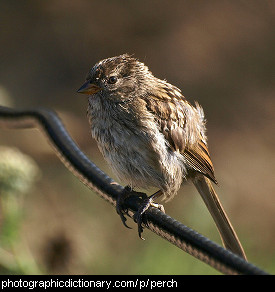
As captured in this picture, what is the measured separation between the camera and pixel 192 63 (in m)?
9.80

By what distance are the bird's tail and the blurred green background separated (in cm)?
76

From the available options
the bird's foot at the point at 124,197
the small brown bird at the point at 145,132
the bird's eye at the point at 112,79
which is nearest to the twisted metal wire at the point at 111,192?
the bird's foot at the point at 124,197

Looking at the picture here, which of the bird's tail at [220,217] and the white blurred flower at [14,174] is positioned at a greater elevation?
the bird's tail at [220,217]

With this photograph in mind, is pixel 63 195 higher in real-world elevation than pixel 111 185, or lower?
lower

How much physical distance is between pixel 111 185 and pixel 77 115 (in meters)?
5.56

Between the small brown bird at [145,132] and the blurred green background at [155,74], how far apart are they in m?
0.79

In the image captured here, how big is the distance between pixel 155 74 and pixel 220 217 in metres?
5.25

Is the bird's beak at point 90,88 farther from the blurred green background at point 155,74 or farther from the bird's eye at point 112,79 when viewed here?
the blurred green background at point 155,74

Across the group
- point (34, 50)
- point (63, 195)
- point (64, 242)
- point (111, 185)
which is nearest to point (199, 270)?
point (64, 242)

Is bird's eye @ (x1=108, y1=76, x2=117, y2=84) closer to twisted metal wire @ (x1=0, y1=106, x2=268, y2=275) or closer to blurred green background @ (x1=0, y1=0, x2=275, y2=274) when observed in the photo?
twisted metal wire @ (x1=0, y1=106, x2=268, y2=275)

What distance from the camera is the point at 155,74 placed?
9336 mm

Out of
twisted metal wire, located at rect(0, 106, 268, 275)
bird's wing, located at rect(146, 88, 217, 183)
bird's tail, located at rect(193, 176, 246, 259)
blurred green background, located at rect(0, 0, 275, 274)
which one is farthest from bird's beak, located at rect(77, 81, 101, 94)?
bird's tail, located at rect(193, 176, 246, 259)

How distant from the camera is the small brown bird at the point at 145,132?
3.98 metres

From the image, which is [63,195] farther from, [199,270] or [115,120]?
[115,120]
